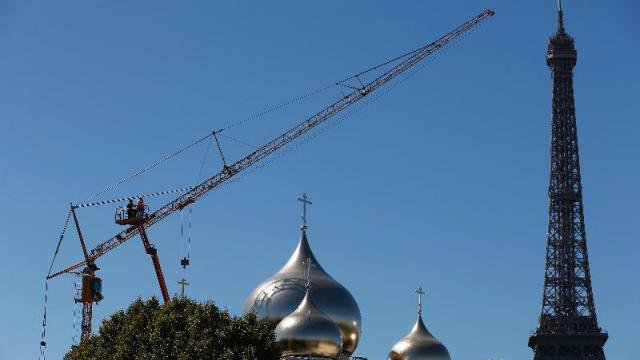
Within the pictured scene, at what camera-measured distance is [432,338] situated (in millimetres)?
89250

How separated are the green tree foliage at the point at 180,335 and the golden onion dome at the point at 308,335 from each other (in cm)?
561

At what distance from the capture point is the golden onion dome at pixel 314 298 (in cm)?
8331

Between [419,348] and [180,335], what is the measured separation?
25.0 metres

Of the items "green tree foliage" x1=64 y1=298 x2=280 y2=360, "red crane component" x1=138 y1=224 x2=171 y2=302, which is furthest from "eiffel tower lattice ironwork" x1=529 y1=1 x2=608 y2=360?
"green tree foliage" x1=64 y1=298 x2=280 y2=360

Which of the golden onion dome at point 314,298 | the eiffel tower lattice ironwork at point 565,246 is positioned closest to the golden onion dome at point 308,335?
the golden onion dome at point 314,298

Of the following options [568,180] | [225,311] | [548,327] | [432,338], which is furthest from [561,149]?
[225,311]

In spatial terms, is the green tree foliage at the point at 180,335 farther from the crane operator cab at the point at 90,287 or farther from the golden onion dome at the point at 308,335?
the crane operator cab at the point at 90,287

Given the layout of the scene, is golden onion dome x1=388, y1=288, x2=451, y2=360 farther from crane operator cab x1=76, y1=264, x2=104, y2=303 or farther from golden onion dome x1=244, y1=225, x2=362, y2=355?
crane operator cab x1=76, y1=264, x2=104, y2=303

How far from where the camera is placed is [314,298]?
275 ft

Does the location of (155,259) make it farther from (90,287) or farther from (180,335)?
(180,335)

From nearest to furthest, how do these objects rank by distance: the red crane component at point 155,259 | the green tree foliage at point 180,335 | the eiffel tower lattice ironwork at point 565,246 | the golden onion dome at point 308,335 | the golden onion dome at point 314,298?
the green tree foliage at point 180,335, the golden onion dome at point 308,335, the golden onion dome at point 314,298, the red crane component at point 155,259, the eiffel tower lattice ironwork at point 565,246

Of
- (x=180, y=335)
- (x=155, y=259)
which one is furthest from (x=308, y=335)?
(x=155, y=259)

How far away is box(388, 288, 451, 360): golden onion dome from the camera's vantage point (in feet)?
288

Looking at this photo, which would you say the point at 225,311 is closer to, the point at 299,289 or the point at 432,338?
the point at 299,289
